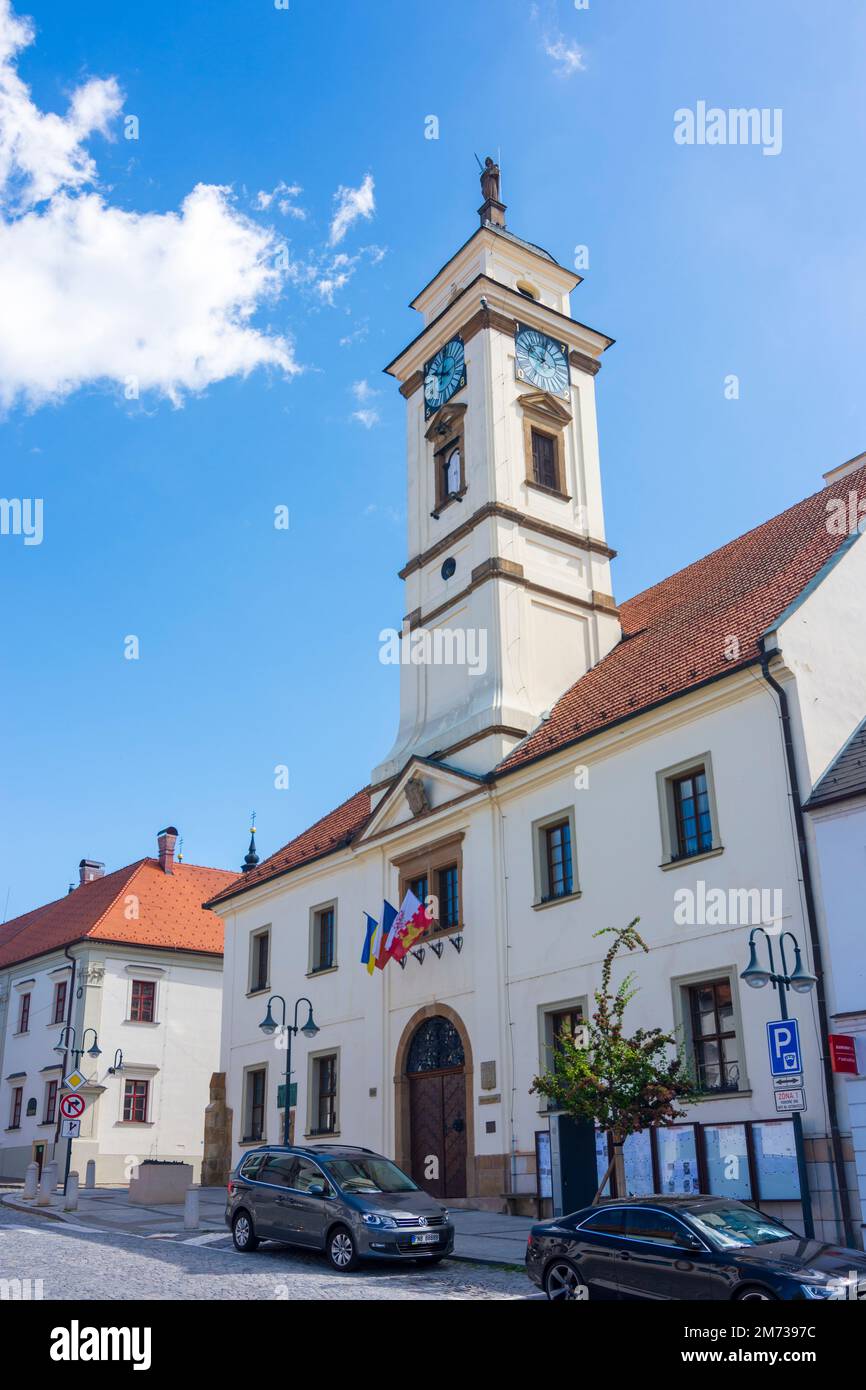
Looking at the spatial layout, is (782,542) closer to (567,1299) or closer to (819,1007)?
(819,1007)

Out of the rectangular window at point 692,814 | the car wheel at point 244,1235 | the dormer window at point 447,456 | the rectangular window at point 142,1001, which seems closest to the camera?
the car wheel at point 244,1235

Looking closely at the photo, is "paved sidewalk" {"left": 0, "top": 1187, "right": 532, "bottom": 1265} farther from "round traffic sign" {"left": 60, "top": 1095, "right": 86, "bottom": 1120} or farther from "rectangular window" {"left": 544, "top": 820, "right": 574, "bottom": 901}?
"rectangular window" {"left": 544, "top": 820, "right": 574, "bottom": 901}

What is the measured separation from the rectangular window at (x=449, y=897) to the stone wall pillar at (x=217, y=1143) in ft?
34.7

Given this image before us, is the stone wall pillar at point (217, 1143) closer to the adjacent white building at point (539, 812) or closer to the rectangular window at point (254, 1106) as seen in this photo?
the adjacent white building at point (539, 812)

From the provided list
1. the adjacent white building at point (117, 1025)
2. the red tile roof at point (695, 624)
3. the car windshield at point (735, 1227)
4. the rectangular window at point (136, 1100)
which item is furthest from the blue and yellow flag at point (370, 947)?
the rectangular window at point (136, 1100)

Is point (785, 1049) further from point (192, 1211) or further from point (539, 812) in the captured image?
point (192, 1211)

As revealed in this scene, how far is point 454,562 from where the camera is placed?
3136 cm

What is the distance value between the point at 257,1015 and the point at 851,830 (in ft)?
64.9

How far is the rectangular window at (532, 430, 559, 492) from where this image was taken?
32.0 meters

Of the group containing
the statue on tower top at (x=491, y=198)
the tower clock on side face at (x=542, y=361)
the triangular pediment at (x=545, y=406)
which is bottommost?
the triangular pediment at (x=545, y=406)

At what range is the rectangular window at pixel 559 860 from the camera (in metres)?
24.3

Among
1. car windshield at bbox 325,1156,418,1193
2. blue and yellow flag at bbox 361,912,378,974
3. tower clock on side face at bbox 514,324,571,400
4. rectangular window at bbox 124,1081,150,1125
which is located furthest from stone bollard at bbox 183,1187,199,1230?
rectangular window at bbox 124,1081,150,1125

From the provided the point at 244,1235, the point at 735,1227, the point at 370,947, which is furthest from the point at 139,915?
the point at 735,1227
